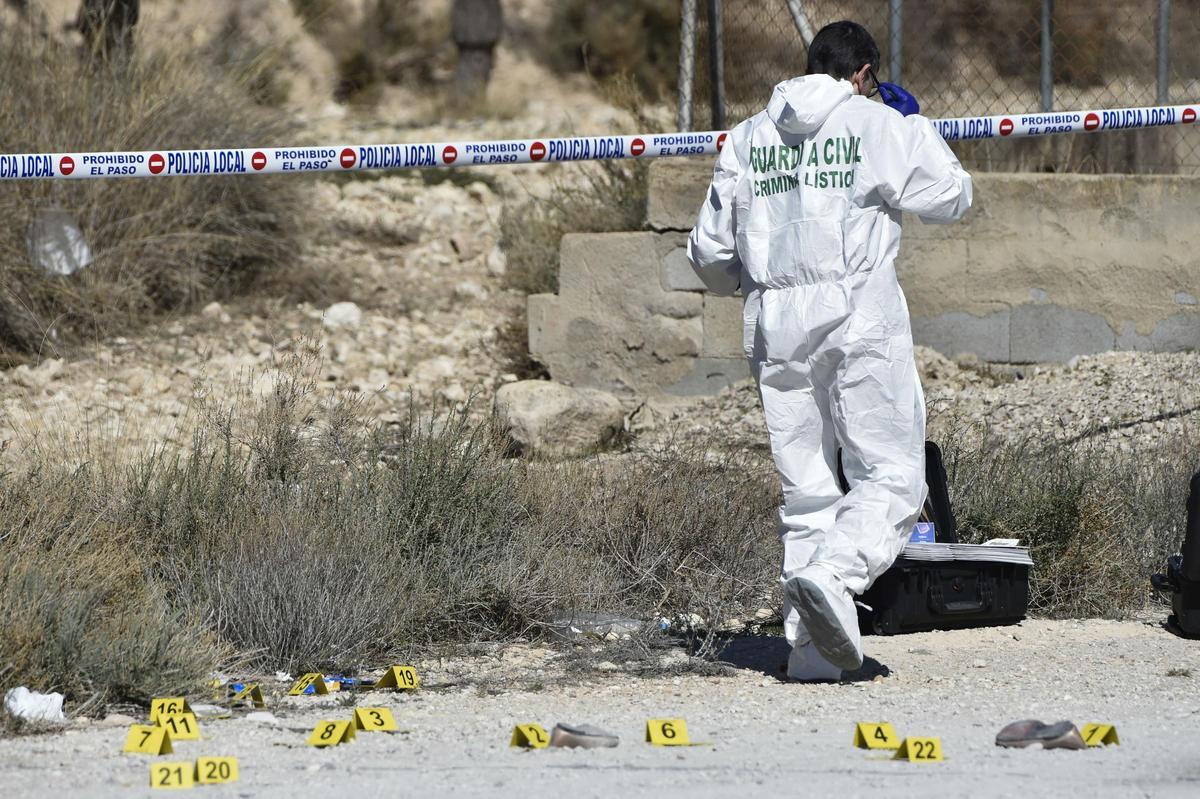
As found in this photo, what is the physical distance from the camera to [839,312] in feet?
15.1

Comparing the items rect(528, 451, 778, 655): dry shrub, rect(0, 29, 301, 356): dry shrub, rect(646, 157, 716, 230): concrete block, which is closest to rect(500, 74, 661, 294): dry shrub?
rect(646, 157, 716, 230): concrete block

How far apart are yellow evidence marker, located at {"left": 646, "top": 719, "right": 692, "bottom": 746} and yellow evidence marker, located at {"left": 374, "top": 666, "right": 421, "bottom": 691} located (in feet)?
3.06

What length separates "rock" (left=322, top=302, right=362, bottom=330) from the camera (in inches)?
399

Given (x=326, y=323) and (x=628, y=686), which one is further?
(x=326, y=323)

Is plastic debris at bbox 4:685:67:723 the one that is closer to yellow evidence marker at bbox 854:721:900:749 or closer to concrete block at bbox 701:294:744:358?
yellow evidence marker at bbox 854:721:900:749

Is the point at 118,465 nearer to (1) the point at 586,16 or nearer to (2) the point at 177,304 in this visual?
(2) the point at 177,304

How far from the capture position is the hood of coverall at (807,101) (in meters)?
4.70

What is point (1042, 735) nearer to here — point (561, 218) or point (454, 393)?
point (454, 393)

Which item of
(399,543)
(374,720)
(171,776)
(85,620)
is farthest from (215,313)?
(171,776)

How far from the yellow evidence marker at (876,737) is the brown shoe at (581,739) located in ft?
1.99

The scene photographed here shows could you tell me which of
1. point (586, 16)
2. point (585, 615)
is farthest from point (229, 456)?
point (586, 16)

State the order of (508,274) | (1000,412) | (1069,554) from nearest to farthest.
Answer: (1069,554), (1000,412), (508,274)

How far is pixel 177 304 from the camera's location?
10.1 m

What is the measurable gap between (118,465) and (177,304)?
410 centimetres
